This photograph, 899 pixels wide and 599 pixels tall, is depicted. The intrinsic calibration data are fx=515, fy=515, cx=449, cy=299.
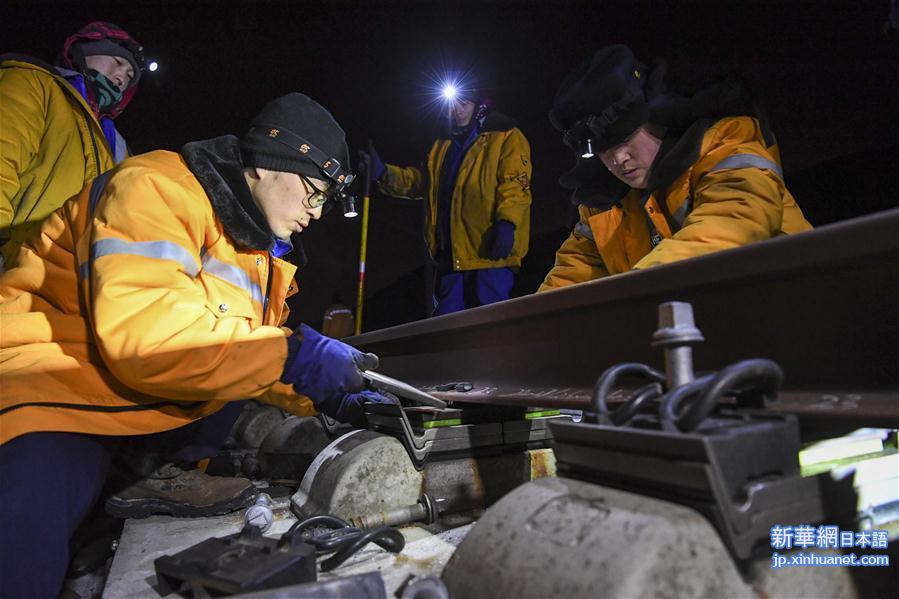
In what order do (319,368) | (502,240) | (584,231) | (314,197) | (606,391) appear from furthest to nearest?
(502,240) → (584,231) → (314,197) → (319,368) → (606,391)

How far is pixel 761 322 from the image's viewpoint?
1431 millimetres

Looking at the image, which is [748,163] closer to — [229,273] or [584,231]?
[584,231]

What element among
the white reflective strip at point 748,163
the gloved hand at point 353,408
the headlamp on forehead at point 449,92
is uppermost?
the headlamp on forehead at point 449,92

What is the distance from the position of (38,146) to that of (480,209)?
374cm

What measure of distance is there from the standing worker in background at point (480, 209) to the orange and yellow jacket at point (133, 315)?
11.8 feet

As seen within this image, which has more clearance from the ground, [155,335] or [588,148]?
[588,148]

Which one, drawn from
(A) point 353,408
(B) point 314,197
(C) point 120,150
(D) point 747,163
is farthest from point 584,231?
(C) point 120,150

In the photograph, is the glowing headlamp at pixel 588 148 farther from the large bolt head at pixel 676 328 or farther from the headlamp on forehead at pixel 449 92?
the headlamp on forehead at pixel 449 92

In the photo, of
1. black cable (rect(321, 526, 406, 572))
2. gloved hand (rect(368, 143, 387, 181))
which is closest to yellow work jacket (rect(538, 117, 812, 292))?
black cable (rect(321, 526, 406, 572))

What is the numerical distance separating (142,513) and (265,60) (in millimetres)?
7607

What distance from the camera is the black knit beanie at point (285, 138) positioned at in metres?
2.23

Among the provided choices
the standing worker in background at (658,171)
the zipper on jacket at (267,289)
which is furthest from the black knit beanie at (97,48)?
the standing worker in background at (658,171)

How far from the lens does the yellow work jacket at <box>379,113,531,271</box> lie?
17.8 feet

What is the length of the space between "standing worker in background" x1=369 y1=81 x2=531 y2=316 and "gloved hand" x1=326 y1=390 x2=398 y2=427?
3228mm
